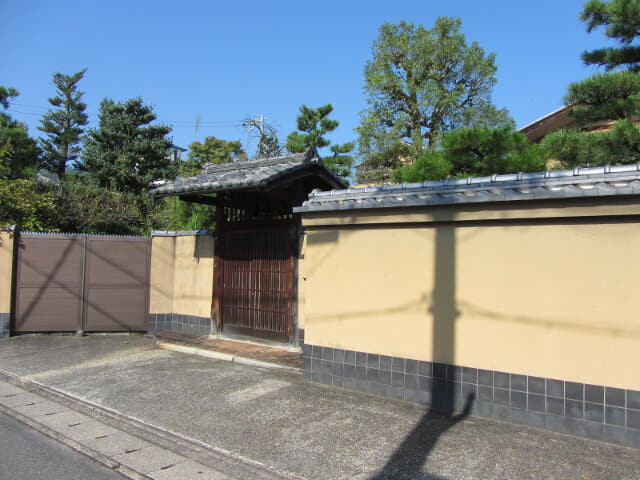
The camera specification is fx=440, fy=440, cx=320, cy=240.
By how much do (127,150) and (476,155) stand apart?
18.6 m

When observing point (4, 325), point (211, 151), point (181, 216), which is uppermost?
point (211, 151)

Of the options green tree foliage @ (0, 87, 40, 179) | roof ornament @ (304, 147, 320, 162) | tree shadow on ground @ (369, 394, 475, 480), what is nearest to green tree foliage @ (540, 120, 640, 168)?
roof ornament @ (304, 147, 320, 162)

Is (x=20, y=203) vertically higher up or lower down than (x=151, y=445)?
higher up

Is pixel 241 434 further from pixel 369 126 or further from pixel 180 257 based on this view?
pixel 369 126

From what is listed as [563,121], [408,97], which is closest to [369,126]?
[408,97]

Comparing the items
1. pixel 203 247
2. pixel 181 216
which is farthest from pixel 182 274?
pixel 181 216

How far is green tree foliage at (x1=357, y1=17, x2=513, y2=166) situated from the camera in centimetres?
2070

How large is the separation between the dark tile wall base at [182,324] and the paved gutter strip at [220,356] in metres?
0.81

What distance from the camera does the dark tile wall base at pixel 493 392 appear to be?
4207 mm

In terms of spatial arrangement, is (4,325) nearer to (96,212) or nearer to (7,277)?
(7,277)

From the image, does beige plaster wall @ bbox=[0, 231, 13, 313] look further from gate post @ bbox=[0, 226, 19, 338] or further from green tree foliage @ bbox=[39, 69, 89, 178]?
green tree foliage @ bbox=[39, 69, 89, 178]

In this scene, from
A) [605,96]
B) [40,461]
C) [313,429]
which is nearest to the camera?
[40,461]

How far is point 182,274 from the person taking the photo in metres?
9.87

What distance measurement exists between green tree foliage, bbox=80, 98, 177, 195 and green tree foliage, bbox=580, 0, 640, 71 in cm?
1971
